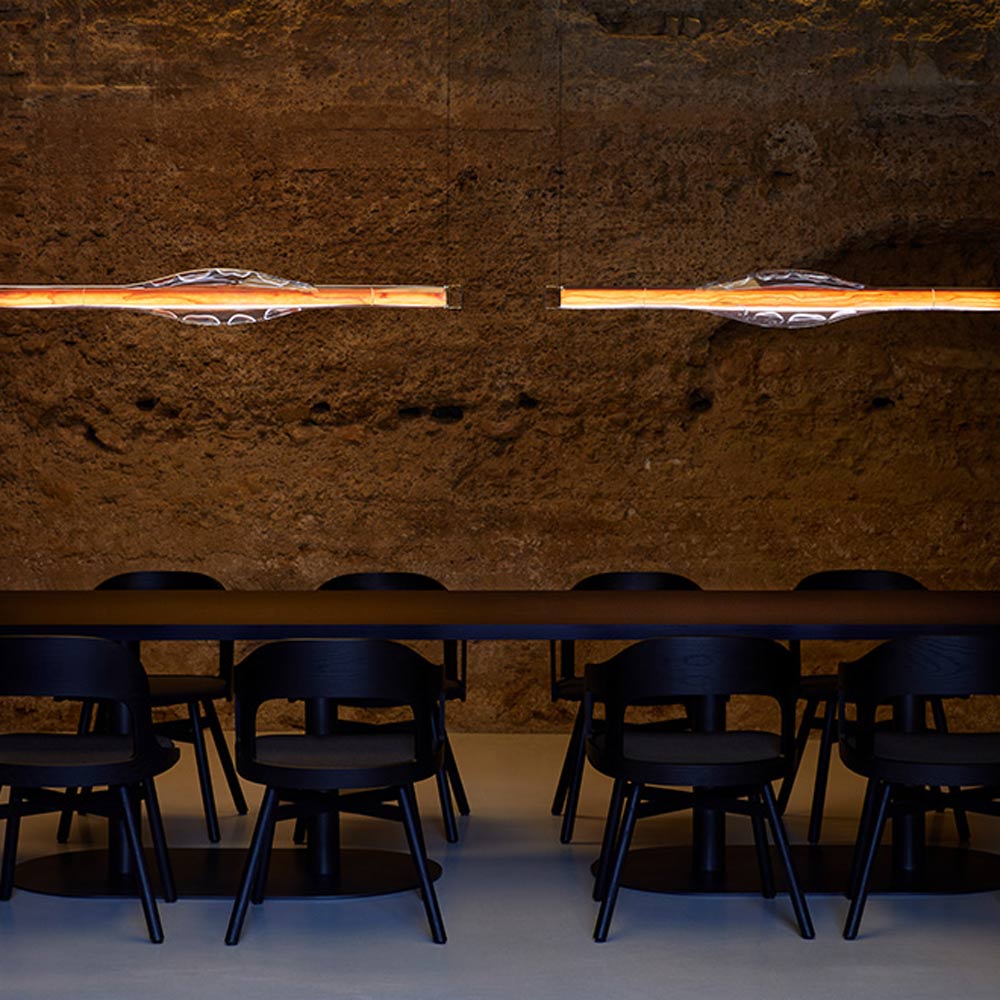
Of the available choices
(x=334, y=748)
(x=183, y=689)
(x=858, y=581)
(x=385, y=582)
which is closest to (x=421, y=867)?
(x=334, y=748)

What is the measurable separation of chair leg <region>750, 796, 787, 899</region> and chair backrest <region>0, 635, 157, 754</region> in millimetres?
1741

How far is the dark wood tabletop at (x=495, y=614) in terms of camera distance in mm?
4039

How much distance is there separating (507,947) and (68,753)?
1293 millimetres

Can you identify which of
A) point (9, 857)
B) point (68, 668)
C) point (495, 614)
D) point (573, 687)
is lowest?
point (9, 857)

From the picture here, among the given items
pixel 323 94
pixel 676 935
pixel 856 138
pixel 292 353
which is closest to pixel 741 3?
pixel 856 138

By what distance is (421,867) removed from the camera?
3.69 metres

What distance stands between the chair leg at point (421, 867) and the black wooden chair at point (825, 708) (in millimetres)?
1126

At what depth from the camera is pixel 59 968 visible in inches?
135

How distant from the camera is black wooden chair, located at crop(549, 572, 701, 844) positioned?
15.8ft

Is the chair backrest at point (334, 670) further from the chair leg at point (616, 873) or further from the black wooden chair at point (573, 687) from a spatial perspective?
the black wooden chair at point (573, 687)

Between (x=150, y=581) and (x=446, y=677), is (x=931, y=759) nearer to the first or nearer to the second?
(x=446, y=677)

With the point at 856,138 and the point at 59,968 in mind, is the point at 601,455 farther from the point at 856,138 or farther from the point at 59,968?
the point at 59,968

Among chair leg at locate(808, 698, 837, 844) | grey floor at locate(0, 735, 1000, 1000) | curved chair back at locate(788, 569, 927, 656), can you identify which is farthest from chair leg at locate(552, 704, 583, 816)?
curved chair back at locate(788, 569, 927, 656)

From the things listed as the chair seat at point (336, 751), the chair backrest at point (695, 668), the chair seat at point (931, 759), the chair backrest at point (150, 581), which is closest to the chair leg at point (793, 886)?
the chair seat at point (931, 759)
